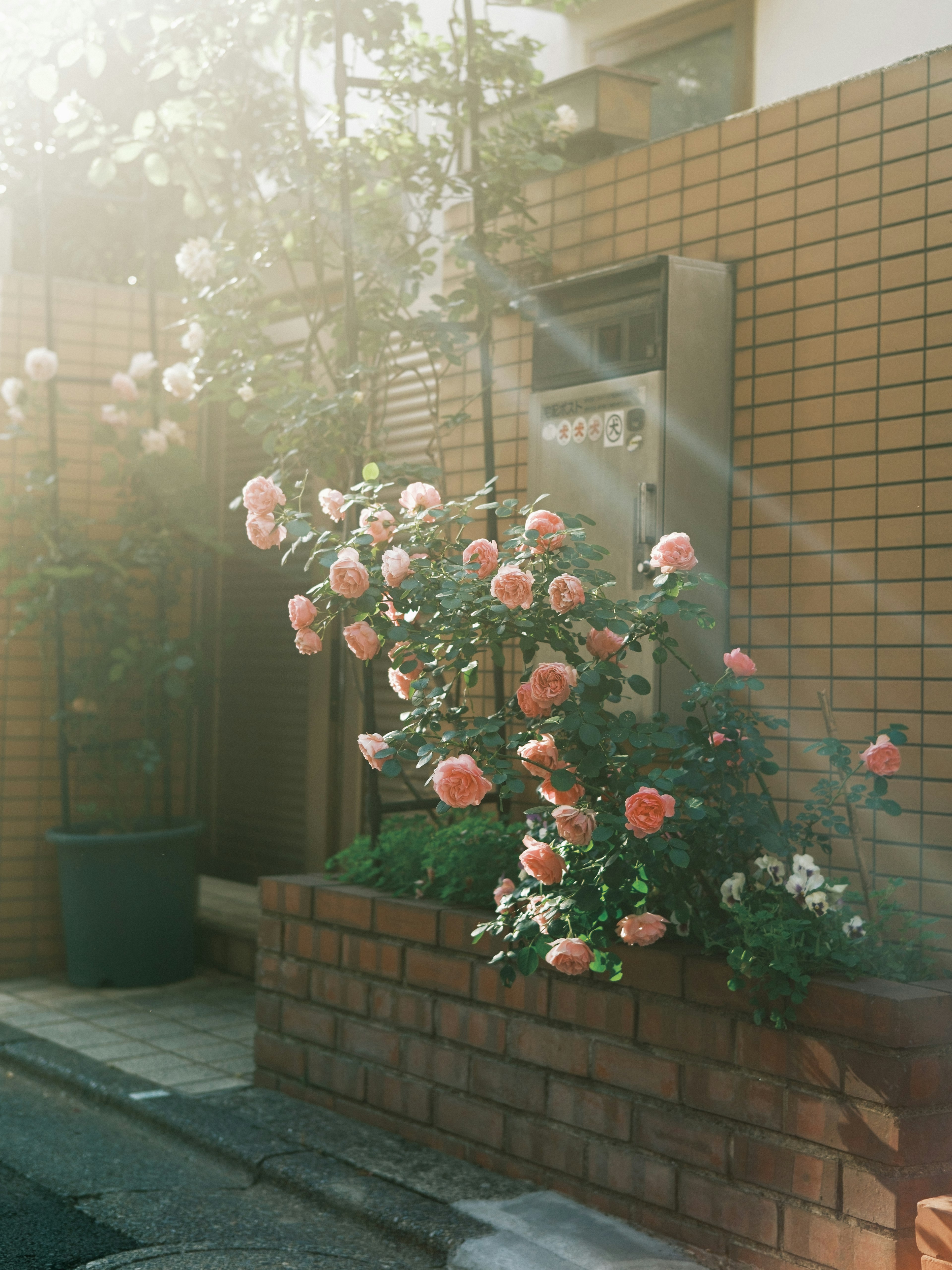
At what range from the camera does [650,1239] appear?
338 centimetres

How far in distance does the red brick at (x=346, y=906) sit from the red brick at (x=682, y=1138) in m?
1.30

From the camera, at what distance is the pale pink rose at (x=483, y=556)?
3.50 meters

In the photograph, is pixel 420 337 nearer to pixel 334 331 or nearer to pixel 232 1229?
pixel 334 331

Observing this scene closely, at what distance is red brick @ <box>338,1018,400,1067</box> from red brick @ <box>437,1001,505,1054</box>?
0.79 ft


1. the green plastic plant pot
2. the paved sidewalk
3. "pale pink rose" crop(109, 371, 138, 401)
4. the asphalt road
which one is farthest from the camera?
"pale pink rose" crop(109, 371, 138, 401)

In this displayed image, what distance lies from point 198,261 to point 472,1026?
11.3ft

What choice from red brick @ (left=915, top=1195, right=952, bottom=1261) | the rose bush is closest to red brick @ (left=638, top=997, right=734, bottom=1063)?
the rose bush

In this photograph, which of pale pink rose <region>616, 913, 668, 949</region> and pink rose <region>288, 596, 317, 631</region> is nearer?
pale pink rose <region>616, 913, 668, 949</region>

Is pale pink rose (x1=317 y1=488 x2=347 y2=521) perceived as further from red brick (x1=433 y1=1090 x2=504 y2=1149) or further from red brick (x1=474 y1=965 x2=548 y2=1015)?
red brick (x1=433 y1=1090 x2=504 y2=1149)

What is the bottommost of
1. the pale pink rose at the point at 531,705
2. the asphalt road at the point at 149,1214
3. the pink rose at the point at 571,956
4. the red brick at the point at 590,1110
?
the asphalt road at the point at 149,1214

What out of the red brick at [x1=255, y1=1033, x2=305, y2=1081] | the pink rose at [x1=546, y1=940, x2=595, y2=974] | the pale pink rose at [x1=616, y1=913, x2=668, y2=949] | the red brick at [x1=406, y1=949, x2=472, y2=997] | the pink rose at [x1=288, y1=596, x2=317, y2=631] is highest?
the pink rose at [x1=288, y1=596, x2=317, y2=631]

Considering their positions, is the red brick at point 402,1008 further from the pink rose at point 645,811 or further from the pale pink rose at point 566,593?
the pale pink rose at point 566,593

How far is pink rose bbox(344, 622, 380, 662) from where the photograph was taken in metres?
3.57

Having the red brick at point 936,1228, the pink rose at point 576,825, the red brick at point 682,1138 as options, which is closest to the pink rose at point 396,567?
the pink rose at point 576,825
